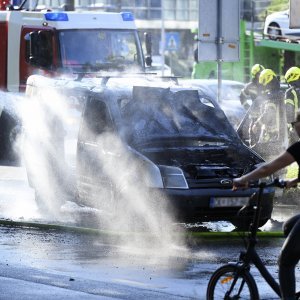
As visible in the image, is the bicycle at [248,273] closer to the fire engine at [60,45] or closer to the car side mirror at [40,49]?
the fire engine at [60,45]

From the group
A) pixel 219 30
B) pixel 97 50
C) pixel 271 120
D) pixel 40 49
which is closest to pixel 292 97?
pixel 271 120

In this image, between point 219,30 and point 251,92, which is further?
point 251,92

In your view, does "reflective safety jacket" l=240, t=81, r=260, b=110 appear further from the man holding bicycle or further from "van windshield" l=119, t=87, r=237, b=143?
the man holding bicycle

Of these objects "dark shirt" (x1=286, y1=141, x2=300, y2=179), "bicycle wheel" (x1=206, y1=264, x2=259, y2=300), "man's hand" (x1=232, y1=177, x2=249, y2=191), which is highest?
"dark shirt" (x1=286, y1=141, x2=300, y2=179)

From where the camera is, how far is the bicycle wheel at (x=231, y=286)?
310 inches

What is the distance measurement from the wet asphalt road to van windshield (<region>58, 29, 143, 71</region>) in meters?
8.90

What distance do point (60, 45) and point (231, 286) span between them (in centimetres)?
1601

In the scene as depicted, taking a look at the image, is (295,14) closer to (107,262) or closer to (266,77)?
(266,77)

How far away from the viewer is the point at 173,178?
1273 centimetres

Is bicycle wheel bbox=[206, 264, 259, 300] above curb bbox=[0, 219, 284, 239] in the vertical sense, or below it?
above

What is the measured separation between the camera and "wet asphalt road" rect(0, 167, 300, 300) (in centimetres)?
970

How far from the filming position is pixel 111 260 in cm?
1144

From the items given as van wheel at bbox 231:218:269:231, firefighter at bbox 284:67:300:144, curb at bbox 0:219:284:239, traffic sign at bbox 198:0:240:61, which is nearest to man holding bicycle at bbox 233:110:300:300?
curb at bbox 0:219:284:239

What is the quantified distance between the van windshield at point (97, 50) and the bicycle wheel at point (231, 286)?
15378 millimetres
